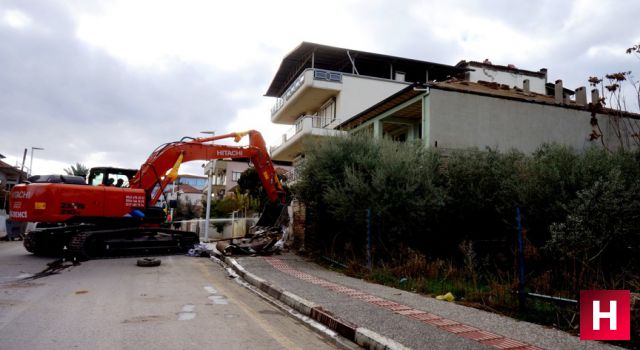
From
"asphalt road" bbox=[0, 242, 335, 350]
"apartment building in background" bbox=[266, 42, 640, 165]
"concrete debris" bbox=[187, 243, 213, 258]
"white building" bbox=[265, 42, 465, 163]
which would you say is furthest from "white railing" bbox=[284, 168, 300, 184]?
"white building" bbox=[265, 42, 465, 163]

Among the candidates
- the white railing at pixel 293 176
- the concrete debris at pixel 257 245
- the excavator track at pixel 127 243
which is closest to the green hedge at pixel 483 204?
the white railing at pixel 293 176

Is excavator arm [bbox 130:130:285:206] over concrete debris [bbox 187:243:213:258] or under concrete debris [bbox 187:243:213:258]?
over

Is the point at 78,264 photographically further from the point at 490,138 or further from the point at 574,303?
the point at 490,138

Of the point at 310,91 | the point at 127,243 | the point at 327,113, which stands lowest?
the point at 127,243

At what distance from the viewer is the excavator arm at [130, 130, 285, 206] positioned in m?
16.6

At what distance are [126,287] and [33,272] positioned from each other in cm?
390

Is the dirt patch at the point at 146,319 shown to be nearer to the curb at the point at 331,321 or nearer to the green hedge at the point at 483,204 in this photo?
the curb at the point at 331,321

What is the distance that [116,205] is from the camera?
1548 cm

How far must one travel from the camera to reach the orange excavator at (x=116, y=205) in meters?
14.1

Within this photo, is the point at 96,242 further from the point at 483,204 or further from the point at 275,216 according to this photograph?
the point at 483,204

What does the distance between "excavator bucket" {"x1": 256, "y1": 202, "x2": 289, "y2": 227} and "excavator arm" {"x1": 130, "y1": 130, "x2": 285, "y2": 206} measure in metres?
0.30

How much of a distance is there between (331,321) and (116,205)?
38.0 ft

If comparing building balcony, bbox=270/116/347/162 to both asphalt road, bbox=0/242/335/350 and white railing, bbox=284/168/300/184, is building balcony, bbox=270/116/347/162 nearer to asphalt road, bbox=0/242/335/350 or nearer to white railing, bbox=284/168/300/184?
white railing, bbox=284/168/300/184

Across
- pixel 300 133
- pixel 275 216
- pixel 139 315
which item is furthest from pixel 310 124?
pixel 139 315
